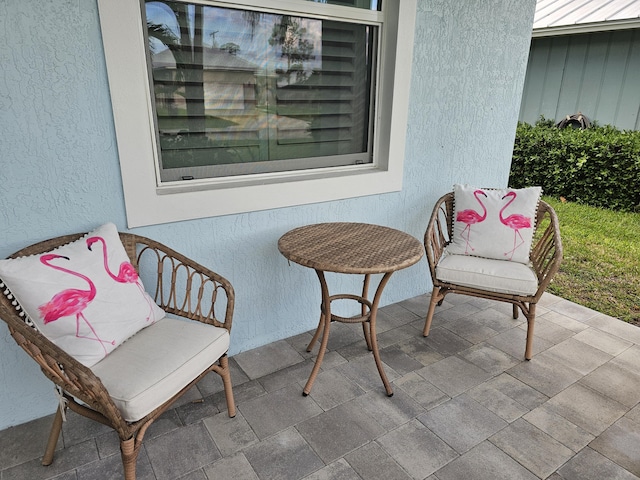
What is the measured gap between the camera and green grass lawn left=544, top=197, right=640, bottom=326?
9.88ft

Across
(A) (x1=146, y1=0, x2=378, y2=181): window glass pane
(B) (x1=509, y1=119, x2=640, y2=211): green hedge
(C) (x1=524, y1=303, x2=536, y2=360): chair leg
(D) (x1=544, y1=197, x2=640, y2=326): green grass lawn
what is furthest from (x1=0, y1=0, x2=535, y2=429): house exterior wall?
(B) (x1=509, y1=119, x2=640, y2=211): green hedge

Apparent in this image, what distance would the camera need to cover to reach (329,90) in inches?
96.3

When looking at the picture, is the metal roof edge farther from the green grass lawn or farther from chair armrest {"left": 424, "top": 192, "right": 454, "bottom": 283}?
chair armrest {"left": 424, "top": 192, "right": 454, "bottom": 283}

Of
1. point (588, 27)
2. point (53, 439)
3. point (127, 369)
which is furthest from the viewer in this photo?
point (588, 27)

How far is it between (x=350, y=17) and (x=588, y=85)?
18.8 feet

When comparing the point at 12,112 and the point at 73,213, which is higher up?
the point at 12,112

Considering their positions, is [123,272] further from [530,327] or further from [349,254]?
[530,327]

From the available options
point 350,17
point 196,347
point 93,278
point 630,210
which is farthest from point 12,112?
point 630,210

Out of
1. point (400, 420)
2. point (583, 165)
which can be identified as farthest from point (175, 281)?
point (583, 165)

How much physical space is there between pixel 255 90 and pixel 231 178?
48 centimetres

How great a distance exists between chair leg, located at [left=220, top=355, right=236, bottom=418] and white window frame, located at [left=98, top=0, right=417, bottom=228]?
2.30ft

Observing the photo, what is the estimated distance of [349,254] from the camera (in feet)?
6.15

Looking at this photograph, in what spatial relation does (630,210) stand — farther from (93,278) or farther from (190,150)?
(93,278)

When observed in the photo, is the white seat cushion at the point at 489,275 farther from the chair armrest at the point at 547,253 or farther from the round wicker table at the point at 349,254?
the round wicker table at the point at 349,254
